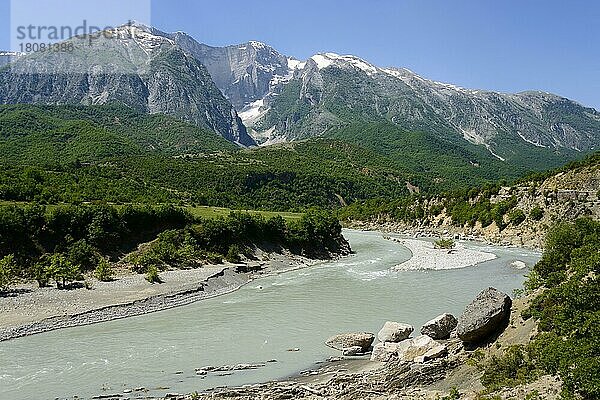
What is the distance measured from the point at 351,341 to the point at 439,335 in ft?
15.3

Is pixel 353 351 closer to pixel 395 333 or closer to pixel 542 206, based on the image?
pixel 395 333

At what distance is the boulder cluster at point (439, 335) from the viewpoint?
2284 centimetres

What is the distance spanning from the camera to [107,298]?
129ft

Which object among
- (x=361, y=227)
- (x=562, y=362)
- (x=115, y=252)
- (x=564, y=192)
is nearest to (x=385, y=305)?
(x=562, y=362)

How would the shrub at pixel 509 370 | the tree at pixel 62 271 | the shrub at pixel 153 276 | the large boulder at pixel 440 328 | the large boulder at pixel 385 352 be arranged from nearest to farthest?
1. the shrub at pixel 509 370
2. the large boulder at pixel 385 352
3. the large boulder at pixel 440 328
4. the tree at pixel 62 271
5. the shrub at pixel 153 276

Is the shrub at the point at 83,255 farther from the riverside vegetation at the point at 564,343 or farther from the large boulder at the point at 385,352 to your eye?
the riverside vegetation at the point at 564,343

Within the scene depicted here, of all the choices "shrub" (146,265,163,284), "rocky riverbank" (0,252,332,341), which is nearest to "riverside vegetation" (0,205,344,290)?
"shrub" (146,265,163,284)

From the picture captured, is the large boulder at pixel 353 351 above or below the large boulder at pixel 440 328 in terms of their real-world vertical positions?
below

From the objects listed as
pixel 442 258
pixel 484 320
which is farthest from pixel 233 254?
pixel 484 320

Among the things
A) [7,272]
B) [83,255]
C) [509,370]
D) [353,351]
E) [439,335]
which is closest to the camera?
[509,370]

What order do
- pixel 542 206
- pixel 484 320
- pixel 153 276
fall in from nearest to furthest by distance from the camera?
pixel 484 320
pixel 153 276
pixel 542 206

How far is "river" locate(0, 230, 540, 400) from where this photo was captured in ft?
75.6

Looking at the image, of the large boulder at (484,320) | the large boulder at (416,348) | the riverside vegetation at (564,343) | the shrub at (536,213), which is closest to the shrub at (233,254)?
the large boulder at (416,348)

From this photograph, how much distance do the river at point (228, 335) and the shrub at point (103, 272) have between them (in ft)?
34.8
